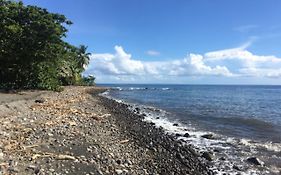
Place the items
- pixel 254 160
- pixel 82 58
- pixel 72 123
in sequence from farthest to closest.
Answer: pixel 82 58 < pixel 72 123 < pixel 254 160

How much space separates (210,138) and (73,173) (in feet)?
45.8

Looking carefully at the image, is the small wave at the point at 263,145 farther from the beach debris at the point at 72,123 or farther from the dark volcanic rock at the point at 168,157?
the beach debris at the point at 72,123

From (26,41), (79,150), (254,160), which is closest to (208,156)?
(254,160)

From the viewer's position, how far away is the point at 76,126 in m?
18.3

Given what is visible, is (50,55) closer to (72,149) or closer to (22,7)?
(22,7)

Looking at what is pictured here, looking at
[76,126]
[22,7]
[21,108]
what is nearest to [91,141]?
[76,126]

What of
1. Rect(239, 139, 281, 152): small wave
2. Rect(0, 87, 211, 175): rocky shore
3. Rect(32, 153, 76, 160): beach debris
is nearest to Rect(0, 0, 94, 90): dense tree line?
Rect(0, 87, 211, 175): rocky shore

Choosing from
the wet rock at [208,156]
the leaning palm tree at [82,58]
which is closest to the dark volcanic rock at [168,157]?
the wet rock at [208,156]

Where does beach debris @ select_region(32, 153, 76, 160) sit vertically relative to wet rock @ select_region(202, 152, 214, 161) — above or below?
above

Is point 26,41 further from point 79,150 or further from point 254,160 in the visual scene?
point 254,160

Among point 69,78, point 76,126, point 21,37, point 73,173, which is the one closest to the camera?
point 73,173

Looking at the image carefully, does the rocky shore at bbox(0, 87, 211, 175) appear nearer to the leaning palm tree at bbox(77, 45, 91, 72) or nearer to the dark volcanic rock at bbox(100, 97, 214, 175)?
the dark volcanic rock at bbox(100, 97, 214, 175)

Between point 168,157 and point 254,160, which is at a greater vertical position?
point 168,157

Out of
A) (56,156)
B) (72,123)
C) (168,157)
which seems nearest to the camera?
(56,156)
